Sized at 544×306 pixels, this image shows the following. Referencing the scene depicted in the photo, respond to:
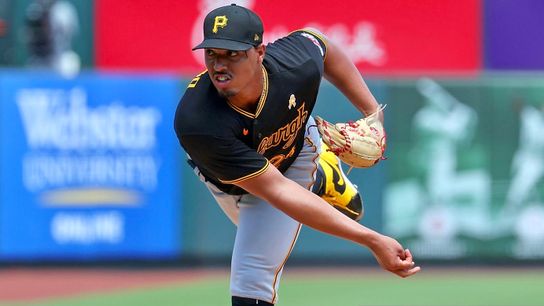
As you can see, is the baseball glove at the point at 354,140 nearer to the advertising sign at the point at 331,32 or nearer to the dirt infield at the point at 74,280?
the dirt infield at the point at 74,280

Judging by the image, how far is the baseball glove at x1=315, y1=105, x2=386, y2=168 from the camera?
17.9 feet

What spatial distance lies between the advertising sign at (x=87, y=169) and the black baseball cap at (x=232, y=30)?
561 cm

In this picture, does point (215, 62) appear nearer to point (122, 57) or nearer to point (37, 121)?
point (37, 121)

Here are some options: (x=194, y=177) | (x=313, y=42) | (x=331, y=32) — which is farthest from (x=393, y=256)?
(x=331, y=32)

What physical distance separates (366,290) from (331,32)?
13.7 feet

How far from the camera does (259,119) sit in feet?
17.2

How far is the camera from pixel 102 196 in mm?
10500

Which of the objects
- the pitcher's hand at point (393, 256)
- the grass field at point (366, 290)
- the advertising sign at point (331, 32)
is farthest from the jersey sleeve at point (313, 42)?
the advertising sign at point (331, 32)

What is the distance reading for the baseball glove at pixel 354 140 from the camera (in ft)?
17.9

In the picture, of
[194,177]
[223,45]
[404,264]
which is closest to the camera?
[223,45]

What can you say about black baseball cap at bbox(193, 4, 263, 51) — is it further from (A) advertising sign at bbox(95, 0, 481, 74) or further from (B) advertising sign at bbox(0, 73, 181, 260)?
(A) advertising sign at bbox(95, 0, 481, 74)

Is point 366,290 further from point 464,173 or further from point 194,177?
point 194,177

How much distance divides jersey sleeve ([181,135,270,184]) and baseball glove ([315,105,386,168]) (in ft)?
1.64

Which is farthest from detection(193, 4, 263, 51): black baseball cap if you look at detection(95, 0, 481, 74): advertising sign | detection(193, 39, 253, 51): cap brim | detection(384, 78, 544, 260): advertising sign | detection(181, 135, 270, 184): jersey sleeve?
detection(95, 0, 481, 74): advertising sign
